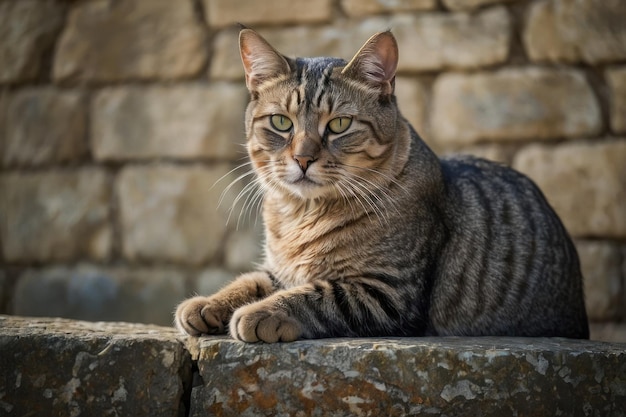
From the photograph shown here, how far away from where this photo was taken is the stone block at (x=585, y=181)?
4.23 meters

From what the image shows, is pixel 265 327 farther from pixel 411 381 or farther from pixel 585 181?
pixel 585 181

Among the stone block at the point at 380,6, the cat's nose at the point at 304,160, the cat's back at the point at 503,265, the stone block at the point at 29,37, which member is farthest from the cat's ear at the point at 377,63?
the stone block at the point at 29,37

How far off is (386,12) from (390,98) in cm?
163

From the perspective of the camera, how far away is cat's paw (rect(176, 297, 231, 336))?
2.66m

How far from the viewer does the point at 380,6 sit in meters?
4.55

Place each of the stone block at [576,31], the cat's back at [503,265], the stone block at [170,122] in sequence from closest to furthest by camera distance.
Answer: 1. the cat's back at [503,265]
2. the stone block at [576,31]
3. the stone block at [170,122]

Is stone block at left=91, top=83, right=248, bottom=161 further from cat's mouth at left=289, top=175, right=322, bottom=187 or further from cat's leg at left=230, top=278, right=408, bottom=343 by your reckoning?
cat's leg at left=230, top=278, right=408, bottom=343

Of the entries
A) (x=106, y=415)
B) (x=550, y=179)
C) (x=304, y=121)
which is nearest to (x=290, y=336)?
(x=106, y=415)

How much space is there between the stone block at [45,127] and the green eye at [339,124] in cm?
256

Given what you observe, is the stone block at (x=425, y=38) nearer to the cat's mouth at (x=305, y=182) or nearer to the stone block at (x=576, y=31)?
the stone block at (x=576, y=31)

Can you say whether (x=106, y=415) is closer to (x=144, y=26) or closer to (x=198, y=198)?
(x=198, y=198)

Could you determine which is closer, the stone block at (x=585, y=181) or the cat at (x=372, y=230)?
the cat at (x=372, y=230)

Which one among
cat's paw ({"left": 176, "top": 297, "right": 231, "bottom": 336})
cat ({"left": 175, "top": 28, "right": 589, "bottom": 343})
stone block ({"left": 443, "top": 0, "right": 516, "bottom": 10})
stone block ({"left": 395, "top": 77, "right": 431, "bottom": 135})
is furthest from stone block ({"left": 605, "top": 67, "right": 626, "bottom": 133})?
cat's paw ({"left": 176, "top": 297, "right": 231, "bottom": 336})

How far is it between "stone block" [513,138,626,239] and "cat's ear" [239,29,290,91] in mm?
1821
